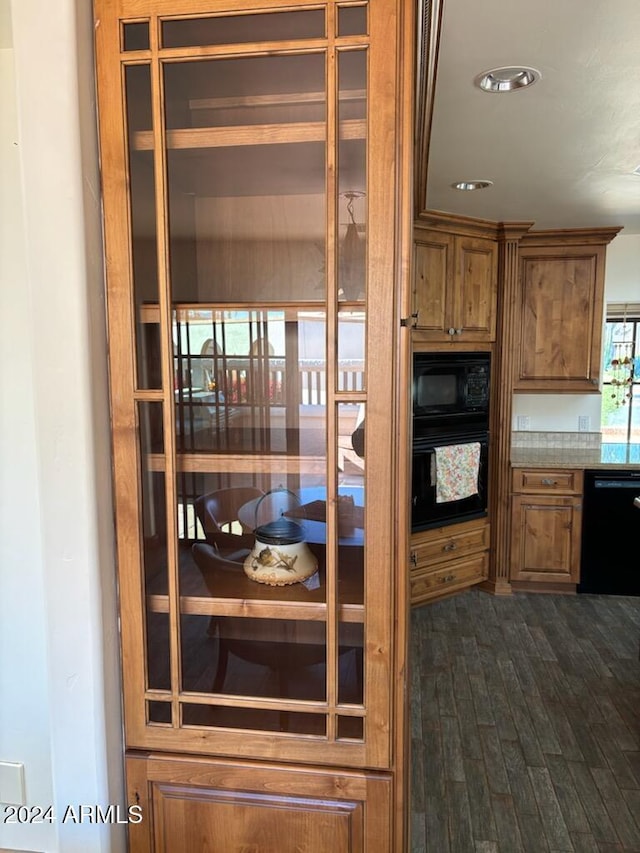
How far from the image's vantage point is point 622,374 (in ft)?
14.0

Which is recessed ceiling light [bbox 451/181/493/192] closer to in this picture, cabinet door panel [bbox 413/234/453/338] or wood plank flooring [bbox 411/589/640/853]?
cabinet door panel [bbox 413/234/453/338]

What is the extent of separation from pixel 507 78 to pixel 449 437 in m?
2.17

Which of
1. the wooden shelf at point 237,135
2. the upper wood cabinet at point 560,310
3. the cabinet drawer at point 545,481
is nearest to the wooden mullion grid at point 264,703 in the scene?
the wooden shelf at point 237,135

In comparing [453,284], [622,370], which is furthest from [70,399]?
[622,370]

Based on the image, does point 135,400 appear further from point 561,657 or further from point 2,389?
point 561,657

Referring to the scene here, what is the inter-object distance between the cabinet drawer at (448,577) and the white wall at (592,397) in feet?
3.62

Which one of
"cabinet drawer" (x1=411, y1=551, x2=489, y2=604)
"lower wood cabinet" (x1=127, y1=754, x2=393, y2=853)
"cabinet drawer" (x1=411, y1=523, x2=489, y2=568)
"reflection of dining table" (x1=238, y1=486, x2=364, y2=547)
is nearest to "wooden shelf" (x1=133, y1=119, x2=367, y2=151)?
"reflection of dining table" (x1=238, y1=486, x2=364, y2=547)

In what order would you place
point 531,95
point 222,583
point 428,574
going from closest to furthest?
point 222,583, point 531,95, point 428,574

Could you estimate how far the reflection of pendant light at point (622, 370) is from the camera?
424cm

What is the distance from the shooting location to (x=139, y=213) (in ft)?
3.39

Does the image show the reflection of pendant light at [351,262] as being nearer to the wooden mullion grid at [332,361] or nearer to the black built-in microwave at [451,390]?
the wooden mullion grid at [332,361]

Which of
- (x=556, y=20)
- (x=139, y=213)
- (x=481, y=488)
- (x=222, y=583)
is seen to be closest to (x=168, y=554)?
(x=222, y=583)

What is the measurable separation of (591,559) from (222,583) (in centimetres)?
343

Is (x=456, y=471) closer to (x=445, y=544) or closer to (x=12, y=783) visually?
(x=445, y=544)
